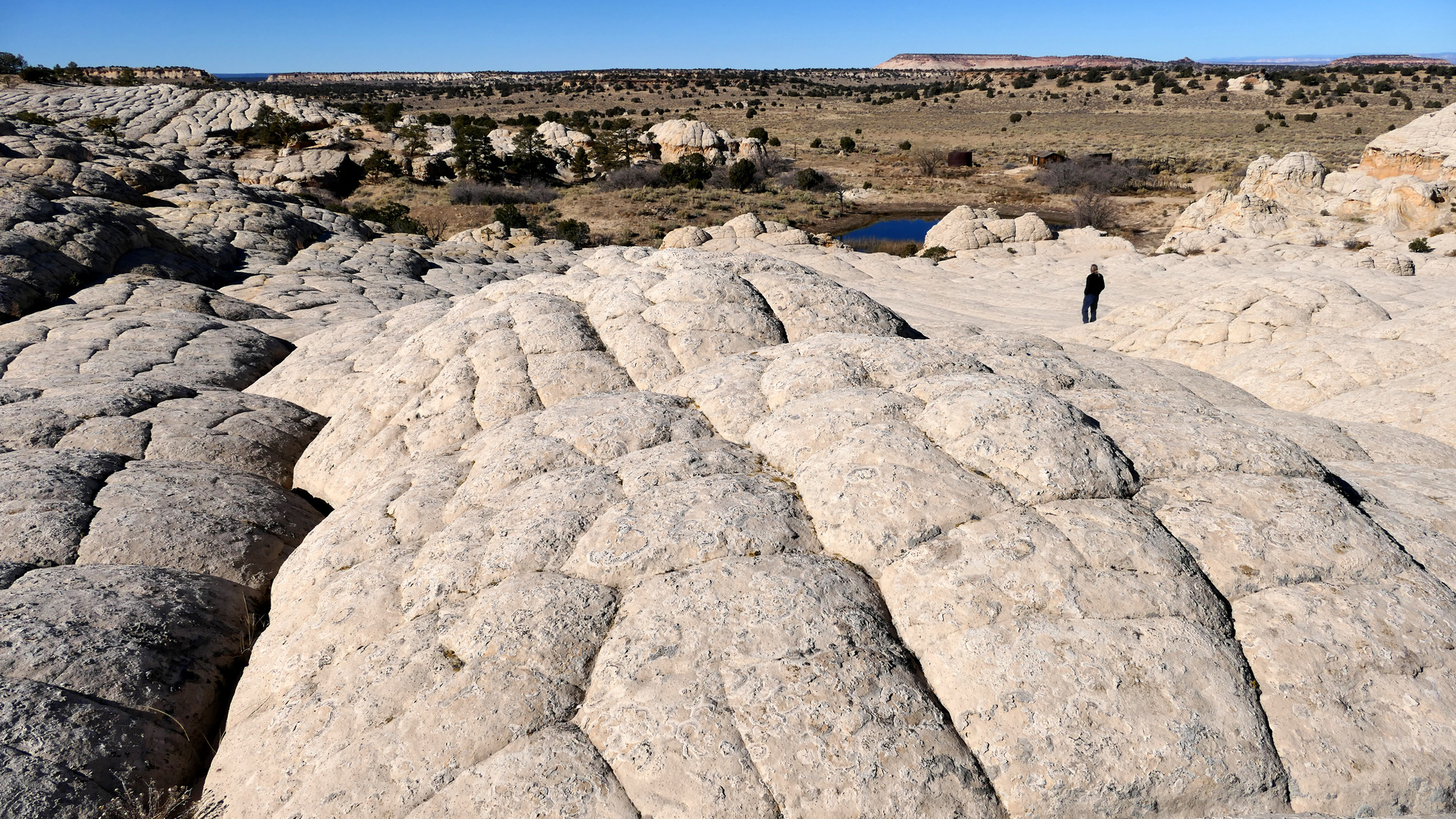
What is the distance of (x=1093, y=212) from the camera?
144ft

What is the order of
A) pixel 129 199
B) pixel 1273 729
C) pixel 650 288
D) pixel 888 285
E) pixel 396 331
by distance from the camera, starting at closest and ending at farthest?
pixel 1273 729, pixel 650 288, pixel 396 331, pixel 129 199, pixel 888 285

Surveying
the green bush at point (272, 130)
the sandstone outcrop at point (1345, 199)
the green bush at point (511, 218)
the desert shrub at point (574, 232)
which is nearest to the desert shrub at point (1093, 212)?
the sandstone outcrop at point (1345, 199)

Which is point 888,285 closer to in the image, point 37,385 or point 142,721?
point 37,385

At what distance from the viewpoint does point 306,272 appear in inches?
811

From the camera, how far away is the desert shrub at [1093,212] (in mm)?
43344

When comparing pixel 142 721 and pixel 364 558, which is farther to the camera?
pixel 364 558

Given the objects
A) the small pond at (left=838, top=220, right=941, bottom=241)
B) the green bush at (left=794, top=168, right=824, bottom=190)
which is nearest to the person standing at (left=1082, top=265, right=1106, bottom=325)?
the small pond at (left=838, top=220, right=941, bottom=241)

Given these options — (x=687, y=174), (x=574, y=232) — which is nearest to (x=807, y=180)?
(x=687, y=174)

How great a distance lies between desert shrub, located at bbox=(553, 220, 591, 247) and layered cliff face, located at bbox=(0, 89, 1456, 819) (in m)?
31.4

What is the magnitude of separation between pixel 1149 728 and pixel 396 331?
10.8 meters

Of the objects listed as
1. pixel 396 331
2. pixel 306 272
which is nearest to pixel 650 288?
pixel 396 331

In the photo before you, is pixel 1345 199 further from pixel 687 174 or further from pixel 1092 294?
pixel 687 174

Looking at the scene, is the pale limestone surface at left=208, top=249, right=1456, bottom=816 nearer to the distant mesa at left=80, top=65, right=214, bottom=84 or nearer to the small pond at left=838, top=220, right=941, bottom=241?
the small pond at left=838, top=220, right=941, bottom=241

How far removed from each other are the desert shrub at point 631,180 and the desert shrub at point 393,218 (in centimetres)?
1473
